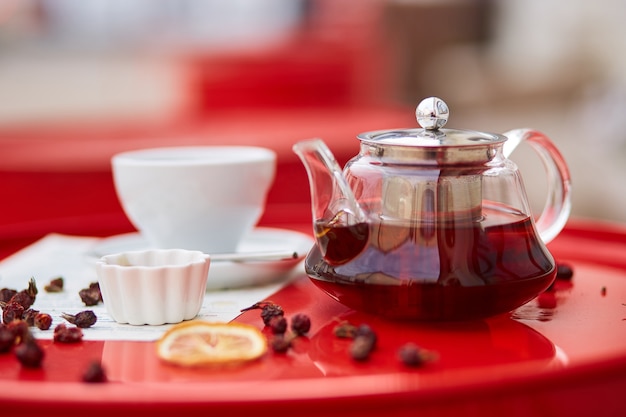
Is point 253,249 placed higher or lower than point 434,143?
lower

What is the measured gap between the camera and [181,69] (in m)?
4.94

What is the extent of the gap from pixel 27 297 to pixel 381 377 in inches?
15.8

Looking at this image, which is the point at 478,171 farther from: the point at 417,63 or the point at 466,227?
the point at 417,63

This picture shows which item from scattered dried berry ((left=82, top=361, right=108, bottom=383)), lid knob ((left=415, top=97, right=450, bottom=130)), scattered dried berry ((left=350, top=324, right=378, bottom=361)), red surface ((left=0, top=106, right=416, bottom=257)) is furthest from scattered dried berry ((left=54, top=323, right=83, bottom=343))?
red surface ((left=0, top=106, right=416, bottom=257))

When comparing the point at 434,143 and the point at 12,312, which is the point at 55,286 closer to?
the point at 12,312

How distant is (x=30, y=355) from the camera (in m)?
0.67

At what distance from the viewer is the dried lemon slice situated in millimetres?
659

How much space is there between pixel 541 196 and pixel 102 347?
3.38 m

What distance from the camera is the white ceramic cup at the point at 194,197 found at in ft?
3.19

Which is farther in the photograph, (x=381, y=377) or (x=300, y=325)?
(x=300, y=325)

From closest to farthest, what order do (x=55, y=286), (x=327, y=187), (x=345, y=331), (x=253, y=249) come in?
(x=345, y=331)
(x=327, y=187)
(x=55, y=286)
(x=253, y=249)

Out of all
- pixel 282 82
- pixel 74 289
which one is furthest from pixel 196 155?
pixel 282 82

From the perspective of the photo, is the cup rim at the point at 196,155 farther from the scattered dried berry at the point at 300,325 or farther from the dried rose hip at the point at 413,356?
the dried rose hip at the point at 413,356

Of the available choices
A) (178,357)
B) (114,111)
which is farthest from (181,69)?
(178,357)
